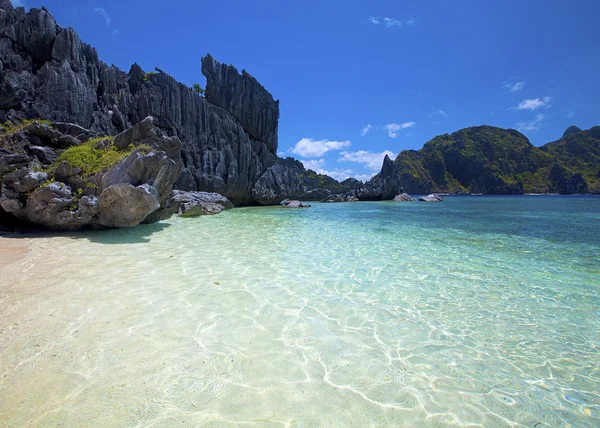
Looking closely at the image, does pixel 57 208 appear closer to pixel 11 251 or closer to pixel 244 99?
pixel 11 251

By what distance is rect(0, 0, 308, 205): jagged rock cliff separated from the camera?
22.5m

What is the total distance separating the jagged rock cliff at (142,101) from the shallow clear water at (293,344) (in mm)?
23177

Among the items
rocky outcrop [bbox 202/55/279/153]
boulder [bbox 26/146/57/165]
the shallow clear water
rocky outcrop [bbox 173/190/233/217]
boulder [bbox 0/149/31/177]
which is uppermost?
rocky outcrop [bbox 202/55/279/153]

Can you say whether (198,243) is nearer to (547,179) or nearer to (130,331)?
(130,331)

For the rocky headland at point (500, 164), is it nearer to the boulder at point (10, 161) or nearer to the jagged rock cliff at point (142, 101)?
the jagged rock cliff at point (142, 101)

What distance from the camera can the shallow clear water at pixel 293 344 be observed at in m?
2.73

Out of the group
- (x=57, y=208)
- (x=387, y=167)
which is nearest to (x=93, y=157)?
(x=57, y=208)

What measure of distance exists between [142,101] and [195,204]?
585 inches

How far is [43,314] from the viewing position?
4.39 metres

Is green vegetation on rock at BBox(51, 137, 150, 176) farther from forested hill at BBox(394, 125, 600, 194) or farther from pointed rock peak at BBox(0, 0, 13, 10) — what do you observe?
forested hill at BBox(394, 125, 600, 194)

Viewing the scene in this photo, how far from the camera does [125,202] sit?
37.0 ft

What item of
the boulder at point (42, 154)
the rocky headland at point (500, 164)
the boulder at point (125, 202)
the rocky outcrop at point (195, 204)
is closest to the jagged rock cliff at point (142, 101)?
the rocky outcrop at point (195, 204)

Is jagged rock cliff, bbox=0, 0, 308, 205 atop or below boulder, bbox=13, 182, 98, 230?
atop

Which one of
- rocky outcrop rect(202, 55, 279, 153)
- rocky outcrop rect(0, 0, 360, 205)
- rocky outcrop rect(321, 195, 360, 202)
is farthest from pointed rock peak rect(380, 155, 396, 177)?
rocky outcrop rect(202, 55, 279, 153)
